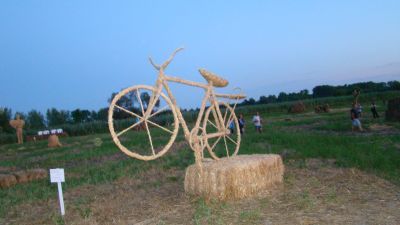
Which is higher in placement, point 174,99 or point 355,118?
point 174,99

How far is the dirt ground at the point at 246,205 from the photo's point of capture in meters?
5.91

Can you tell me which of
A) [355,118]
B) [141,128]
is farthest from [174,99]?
[141,128]

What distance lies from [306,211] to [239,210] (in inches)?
37.4

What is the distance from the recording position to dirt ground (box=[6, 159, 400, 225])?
5.91 meters

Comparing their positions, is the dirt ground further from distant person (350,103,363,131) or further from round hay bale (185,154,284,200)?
distant person (350,103,363,131)

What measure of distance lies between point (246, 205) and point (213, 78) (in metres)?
2.48

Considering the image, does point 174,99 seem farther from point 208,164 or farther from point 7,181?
point 7,181

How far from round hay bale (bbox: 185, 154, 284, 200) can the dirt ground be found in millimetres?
212

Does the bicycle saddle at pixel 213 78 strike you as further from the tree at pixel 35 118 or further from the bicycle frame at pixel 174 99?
the tree at pixel 35 118

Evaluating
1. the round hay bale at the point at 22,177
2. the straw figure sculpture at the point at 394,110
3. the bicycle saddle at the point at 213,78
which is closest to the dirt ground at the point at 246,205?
the bicycle saddle at the point at 213,78

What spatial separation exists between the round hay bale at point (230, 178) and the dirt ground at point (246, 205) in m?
0.21

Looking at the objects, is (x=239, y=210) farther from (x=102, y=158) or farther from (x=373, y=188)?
(x=102, y=158)

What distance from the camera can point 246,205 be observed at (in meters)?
6.86

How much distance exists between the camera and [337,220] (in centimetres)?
560
